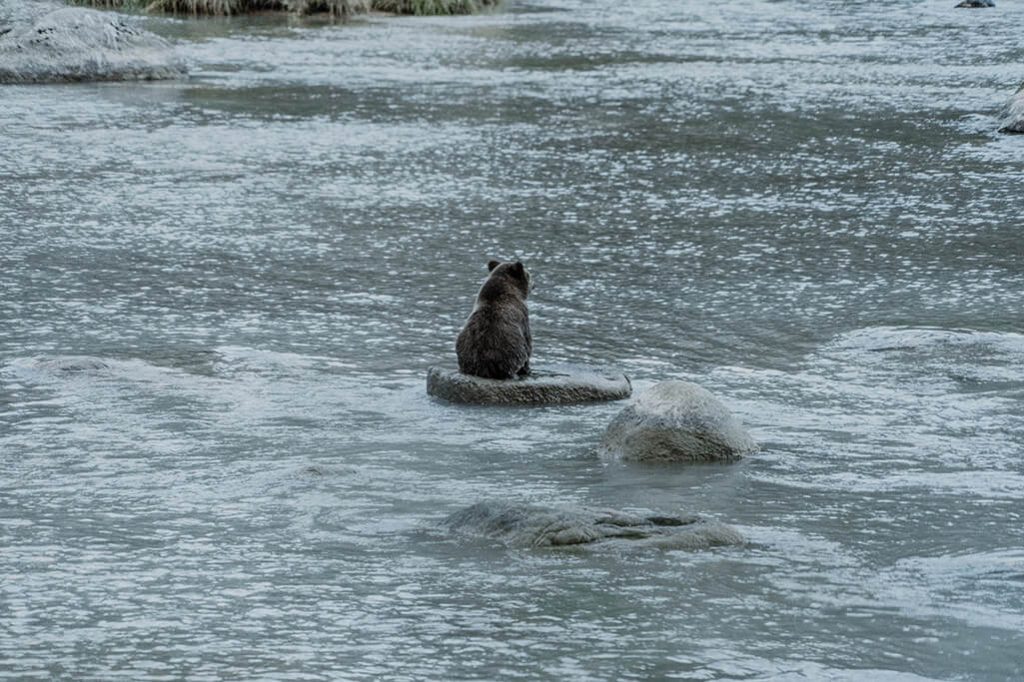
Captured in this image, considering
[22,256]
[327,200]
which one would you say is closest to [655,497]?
[22,256]

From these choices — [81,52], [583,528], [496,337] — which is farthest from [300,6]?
[583,528]

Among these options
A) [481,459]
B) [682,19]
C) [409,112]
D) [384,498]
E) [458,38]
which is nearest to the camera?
[384,498]

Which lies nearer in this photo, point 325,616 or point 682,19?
point 325,616

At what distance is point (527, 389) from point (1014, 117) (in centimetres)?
976

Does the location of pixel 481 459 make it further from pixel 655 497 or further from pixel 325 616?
pixel 325 616

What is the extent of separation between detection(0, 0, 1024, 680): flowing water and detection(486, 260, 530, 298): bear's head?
0.62 m

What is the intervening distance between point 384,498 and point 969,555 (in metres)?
2.13

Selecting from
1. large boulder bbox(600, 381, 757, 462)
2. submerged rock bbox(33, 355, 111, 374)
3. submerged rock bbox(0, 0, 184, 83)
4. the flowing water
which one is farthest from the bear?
submerged rock bbox(0, 0, 184, 83)

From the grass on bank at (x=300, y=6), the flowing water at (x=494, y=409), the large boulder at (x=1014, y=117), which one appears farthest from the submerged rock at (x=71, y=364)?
the grass on bank at (x=300, y=6)

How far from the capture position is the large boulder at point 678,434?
24.4ft

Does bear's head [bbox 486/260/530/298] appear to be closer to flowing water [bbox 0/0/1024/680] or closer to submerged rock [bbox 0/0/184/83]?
flowing water [bbox 0/0/1024/680]

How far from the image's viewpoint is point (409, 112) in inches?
704

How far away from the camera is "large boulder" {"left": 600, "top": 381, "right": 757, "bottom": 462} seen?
7430mm

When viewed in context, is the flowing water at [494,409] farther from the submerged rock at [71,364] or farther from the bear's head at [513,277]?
the bear's head at [513,277]
